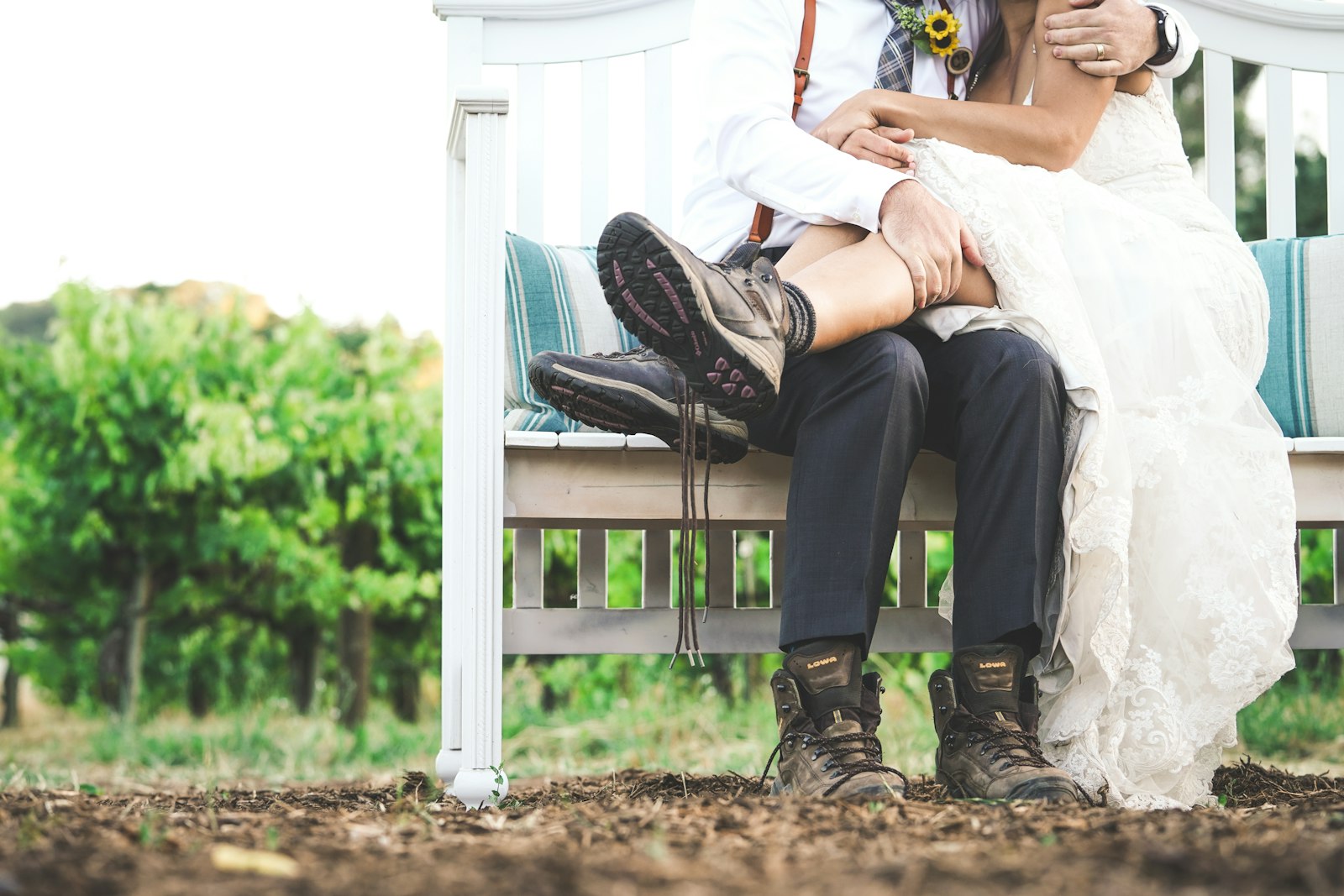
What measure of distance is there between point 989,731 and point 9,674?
163 inches

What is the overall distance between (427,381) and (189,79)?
270cm

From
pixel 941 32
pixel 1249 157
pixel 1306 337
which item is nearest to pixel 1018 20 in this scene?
pixel 941 32

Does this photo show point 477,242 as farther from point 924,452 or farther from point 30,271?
point 30,271

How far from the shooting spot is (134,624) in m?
3.70

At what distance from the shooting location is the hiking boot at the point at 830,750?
1.08m

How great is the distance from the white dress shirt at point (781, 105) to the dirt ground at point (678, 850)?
0.72m

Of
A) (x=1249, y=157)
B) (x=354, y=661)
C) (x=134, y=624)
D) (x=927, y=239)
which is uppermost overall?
(x=1249, y=157)

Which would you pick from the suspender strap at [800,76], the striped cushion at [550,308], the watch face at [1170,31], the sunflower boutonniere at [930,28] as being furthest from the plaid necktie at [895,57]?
the striped cushion at [550,308]

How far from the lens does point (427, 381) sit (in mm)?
4164

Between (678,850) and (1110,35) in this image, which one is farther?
(1110,35)

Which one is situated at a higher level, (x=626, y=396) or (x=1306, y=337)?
(x=1306, y=337)

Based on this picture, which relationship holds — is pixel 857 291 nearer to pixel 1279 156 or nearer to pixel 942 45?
pixel 942 45

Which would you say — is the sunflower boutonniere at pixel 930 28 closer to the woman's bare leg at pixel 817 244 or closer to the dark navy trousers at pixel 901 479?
the woman's bare leg at pixel 817 244

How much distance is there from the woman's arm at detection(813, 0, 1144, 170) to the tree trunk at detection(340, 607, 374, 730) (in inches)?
107
